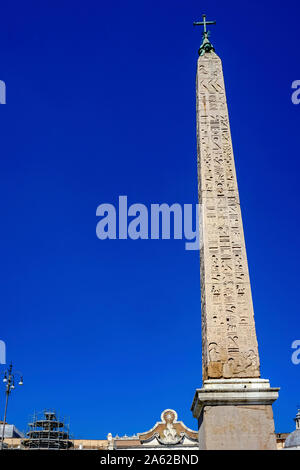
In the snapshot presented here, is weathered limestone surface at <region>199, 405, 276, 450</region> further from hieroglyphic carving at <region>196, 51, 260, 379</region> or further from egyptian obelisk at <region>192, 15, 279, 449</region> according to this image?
hieroglyphic carving at <region>196, 51, 260, 379</region>

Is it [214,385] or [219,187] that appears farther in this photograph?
[219,187]

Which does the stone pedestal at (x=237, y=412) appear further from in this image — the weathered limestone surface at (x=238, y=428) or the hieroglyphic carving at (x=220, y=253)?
the hieroglyphic carving at (x=220, y=253)

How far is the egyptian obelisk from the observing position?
22.3 ft

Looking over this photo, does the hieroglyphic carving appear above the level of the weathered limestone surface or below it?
above

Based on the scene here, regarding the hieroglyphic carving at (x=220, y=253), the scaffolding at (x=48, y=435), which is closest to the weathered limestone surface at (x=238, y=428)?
the hieroglyphic carving at (x=220, y=253)

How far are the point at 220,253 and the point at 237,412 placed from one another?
2.53 metres

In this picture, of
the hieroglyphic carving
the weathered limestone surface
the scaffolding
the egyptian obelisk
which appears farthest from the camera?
the scaffolding

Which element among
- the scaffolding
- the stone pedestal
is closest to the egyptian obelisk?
the stone pedestal

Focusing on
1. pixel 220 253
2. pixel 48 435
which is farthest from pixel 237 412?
pixel 48 435

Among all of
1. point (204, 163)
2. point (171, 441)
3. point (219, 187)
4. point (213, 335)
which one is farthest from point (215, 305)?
point (171, 441)

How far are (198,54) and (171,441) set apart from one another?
39860 millimetres
